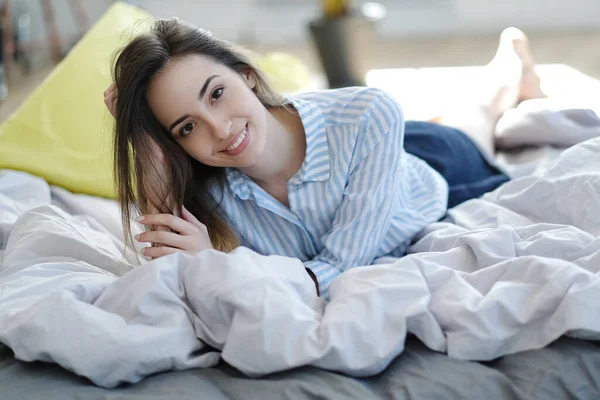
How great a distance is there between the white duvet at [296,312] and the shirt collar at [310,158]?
0.27 metres

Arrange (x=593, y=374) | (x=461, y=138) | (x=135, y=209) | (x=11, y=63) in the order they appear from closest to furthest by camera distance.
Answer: (x=593, y=374)
(x=135, y=209)
(x=461, y=138)
(x=11, y=63)

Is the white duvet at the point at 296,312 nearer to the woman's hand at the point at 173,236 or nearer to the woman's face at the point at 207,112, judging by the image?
the woman's hand at the point at 173,236

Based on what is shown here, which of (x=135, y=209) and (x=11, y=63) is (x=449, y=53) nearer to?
(x=11, y=63)

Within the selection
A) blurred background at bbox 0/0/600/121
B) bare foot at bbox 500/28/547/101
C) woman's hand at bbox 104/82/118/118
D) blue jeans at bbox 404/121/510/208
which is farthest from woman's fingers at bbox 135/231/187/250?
blurred background at bbox 0/0/600/121

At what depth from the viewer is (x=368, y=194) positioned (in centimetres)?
126

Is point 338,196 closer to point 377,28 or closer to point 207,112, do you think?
point 207,112

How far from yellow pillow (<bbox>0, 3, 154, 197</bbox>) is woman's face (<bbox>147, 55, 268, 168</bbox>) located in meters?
0.51

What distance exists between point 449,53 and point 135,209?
99.8 inches

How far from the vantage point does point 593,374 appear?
90 cm

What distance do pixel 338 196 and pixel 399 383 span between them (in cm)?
45

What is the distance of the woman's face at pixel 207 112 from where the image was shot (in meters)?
1.19

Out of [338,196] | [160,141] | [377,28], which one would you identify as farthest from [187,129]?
[377,28]

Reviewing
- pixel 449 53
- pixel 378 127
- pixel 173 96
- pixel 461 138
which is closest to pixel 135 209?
pixel 173 96

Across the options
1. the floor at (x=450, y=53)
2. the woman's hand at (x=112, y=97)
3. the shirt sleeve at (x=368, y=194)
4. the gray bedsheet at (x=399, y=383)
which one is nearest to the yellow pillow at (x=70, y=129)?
the woman's hand at (x=112, y=97)
